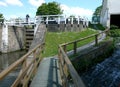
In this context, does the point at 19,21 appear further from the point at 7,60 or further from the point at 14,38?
the point at 7,60

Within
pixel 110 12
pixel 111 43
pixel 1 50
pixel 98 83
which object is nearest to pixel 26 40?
pixel 1 50

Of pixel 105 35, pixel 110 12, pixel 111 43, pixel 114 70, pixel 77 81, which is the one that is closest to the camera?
pixel 77 81

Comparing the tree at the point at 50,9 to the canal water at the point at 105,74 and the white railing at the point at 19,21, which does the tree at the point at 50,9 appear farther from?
the canal water at the point at 105,74

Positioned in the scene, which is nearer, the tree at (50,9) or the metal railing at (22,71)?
the metal railing at (22,71)

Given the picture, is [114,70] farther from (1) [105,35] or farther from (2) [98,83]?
(1) [105,35]

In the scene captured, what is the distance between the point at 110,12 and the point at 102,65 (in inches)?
836

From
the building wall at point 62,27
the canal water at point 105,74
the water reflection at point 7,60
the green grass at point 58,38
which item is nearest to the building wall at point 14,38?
the building wall at point 62,27

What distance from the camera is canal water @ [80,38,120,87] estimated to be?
47.2ft

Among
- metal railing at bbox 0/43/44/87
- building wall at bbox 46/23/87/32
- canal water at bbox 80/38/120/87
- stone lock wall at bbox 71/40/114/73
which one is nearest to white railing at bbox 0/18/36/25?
building wall at bbox 46/23/87/32

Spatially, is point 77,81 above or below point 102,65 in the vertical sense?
above

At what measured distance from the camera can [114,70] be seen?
650 inches

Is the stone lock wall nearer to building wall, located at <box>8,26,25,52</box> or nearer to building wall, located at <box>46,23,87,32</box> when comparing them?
building wall, located at <box>46,23,87,32</box>

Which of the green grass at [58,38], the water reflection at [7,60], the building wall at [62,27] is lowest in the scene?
the water reflection at [7,60]

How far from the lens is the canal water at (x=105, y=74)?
14.4m
